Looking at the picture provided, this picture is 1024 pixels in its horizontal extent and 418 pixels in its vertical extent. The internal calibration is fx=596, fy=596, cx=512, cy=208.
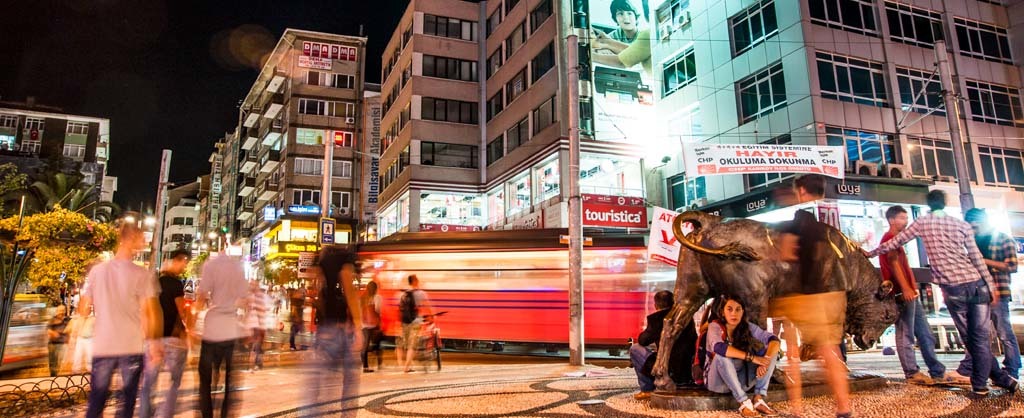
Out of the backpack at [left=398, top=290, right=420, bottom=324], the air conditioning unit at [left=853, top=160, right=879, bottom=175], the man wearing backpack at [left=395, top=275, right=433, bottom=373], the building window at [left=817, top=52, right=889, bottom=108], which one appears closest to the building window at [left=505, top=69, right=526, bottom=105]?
the building window at [left=817, top=52, right=889, bottom=108]

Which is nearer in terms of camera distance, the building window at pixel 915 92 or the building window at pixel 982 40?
the building window at pixel 915 92

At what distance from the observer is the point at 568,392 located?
7.45m

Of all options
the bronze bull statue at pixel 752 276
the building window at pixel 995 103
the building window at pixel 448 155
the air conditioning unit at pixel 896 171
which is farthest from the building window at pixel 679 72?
the bronze bull statue at pixel 752 276

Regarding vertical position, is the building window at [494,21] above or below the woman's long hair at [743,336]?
above

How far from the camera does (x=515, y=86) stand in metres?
33.5

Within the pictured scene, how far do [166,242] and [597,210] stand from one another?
369ft

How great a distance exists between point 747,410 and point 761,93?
71.6 ft

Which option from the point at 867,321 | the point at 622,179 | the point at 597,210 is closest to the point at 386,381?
the point at 867,321

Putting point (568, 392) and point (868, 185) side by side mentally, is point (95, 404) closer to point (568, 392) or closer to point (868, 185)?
point (568, 392)

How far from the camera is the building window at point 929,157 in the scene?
23.6 metres

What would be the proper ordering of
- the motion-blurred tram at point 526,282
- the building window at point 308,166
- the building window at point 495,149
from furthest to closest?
the building window at point 308,166 → the building window at point 495,149 → the motion-blurred tram at point 526,282

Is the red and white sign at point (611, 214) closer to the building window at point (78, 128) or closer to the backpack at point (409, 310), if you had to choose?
the backpack at point (409, 310)

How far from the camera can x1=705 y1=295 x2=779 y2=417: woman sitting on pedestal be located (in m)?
5.34

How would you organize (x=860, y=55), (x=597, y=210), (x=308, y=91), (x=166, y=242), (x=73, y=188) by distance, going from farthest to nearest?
1. (x=166, y=242)
2. (x=308, y=91)
3. (x=73, y=188)
4. (x=860, y=55)
5. (x=597, y=210)
